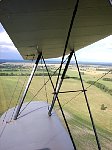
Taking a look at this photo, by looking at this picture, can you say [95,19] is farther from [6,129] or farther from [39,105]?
[39,105]

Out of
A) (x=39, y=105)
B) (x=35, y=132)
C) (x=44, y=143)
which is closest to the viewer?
(x=44, y=143)

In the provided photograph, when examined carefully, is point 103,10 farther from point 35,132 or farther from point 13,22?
point 35,132

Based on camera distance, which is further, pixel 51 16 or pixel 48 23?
pixel 48 23

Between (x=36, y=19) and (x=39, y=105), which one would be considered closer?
(x=36, y=19)

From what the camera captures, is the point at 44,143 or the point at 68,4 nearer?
the point at 68,4

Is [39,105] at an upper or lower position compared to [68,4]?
lower

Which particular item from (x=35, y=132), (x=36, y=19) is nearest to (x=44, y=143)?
(x=35, y=132)

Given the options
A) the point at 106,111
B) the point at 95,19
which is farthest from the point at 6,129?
the point at 106,111

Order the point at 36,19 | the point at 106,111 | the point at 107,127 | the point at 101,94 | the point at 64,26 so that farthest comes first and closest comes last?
the point at 101,94 < the point at 106,111 < the point at 107,127 < the point at 64,26 < the point at 36,19

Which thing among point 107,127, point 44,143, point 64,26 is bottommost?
point 107,127
